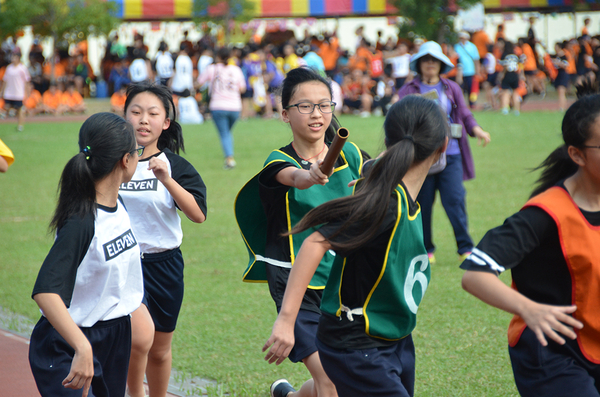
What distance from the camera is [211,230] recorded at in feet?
25.9

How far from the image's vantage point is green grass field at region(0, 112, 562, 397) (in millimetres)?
4000

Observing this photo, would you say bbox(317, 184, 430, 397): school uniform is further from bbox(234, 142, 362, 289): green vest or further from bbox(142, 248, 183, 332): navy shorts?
bbox(142, 248, 183, 332): navy shorts

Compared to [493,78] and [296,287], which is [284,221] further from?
[493,78]

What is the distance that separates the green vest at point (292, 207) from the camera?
3146 mm

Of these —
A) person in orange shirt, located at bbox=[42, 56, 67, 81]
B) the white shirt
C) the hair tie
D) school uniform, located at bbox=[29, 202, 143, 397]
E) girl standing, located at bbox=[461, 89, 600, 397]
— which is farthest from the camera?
person in orange shirt, located at bbox=[42, 56, 67, 81]

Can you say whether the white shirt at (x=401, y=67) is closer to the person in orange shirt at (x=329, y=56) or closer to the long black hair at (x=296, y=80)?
the person in orange shirt at (x=329, y=56)

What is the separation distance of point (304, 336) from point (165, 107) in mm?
→ 1419

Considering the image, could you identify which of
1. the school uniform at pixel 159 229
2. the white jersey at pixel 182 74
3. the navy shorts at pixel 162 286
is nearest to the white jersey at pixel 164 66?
the white jersey at pixel 182 74

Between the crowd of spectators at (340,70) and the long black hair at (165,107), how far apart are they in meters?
14.5

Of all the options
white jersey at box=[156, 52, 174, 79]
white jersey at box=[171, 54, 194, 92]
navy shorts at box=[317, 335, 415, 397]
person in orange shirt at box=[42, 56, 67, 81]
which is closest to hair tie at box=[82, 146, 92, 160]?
navy shorts at box=[317, 335, 415, 397]

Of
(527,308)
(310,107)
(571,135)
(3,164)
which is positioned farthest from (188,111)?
(527,308)

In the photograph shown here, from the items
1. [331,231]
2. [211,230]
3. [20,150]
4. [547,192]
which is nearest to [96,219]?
[331,231]

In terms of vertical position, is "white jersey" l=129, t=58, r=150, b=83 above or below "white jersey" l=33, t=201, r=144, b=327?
below

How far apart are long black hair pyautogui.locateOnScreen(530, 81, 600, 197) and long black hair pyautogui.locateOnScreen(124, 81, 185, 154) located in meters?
1.90
